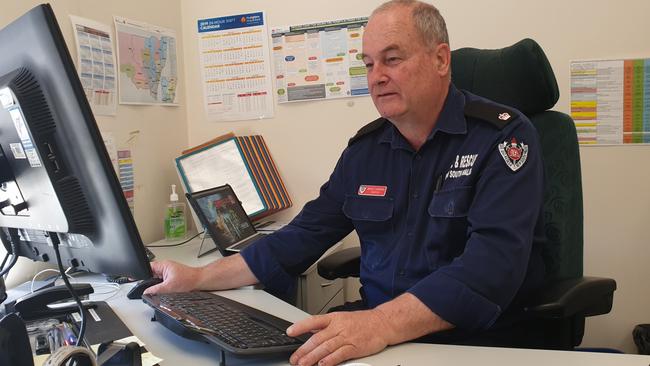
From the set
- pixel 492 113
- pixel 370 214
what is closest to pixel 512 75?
pixel 492 113

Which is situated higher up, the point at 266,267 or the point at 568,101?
the point at 568,101

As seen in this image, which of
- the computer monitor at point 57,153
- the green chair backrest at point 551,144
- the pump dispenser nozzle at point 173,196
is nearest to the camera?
the computer monitor at point 57,153

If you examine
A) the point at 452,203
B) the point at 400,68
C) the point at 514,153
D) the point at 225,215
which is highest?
the point at 400,68

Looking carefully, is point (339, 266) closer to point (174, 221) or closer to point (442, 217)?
point (442, 217)

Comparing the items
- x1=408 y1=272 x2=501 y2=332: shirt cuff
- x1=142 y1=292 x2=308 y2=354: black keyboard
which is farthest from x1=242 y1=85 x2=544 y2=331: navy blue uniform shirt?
x1=142 y1=292 x2=308 y2=354: black keyboard

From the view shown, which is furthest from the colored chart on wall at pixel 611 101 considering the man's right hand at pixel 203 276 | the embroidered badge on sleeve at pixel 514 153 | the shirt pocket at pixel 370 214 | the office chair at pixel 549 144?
the man's right hand at pixel 203 276

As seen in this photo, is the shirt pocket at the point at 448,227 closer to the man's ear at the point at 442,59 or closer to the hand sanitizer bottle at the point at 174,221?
the man's ear at the point at 442,59

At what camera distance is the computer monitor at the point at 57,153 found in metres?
0.67

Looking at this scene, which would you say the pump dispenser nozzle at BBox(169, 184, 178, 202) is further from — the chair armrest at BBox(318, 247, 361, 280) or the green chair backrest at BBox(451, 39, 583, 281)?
the green chair backrest at BBox(451, 39, 583, 281)

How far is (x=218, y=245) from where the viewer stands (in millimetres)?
1635

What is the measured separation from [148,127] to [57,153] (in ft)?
4.49

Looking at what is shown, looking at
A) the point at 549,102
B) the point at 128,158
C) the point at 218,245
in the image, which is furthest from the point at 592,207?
the point at 128,158

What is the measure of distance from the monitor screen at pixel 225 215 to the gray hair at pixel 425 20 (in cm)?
86

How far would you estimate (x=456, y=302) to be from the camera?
95 cm
